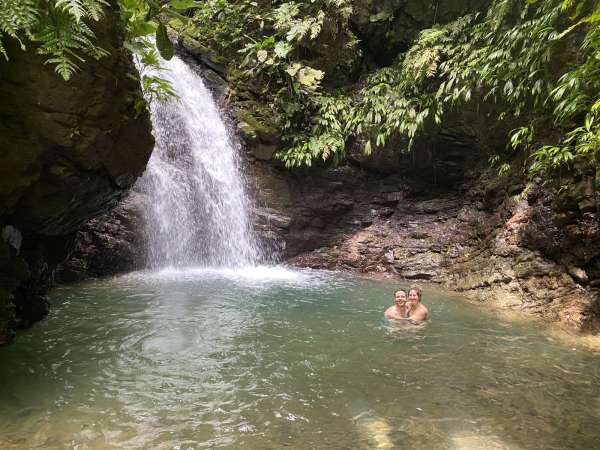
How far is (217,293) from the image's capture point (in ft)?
24.8

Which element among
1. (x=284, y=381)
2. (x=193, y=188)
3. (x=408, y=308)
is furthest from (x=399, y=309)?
(x=193, y=188)

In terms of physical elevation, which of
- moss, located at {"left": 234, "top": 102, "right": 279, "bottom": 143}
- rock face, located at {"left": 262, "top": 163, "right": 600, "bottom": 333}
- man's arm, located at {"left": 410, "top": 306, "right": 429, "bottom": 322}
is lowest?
man's arm, located at {"left": 410, "top": 306, "right": 429, "bottom": 322}

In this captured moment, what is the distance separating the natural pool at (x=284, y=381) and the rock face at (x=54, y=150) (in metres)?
0.87

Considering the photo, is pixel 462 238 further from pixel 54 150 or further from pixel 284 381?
pixel 54 150

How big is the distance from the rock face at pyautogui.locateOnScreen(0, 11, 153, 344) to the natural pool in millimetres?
872

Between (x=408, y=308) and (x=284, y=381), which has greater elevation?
(x=408, y=308)

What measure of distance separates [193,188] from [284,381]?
302 inches

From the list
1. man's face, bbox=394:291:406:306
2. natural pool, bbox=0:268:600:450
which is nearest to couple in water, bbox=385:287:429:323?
man's face, bbox=394:291:406:306

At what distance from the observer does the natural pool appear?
3.07 metres

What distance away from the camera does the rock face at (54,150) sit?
12.1 ft

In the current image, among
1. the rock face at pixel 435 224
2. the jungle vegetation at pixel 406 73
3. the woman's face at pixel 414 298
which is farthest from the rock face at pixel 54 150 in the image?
the woman's face at pixel 414 298

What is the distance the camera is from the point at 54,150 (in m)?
4.08

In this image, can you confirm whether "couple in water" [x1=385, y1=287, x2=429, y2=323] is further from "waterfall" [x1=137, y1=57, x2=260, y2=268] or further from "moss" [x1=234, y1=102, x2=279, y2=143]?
"moss" [x1=234, y1=102, x2=279, y2=143]

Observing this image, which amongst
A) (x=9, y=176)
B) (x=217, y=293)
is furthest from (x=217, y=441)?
(x=217, y=293)
